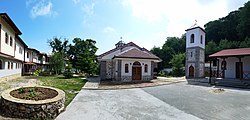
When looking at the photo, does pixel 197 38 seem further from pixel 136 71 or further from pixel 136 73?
pixel 136 73

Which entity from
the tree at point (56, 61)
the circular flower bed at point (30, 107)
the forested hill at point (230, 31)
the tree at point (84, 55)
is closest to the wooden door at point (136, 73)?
the tree at point (84, 55)

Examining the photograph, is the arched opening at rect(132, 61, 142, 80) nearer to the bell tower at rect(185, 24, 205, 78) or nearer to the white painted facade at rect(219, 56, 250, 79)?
the bell tower at rect(185, 24, 205, 78)

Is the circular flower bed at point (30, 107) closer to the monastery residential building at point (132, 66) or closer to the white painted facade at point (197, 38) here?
the monastery residential building at point (132, 66)

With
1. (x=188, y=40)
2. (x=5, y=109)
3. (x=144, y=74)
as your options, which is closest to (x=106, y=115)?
(x=5, y=109)

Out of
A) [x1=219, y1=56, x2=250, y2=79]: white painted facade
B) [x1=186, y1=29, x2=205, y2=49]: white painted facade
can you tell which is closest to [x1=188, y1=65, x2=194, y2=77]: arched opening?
[x1=186, y1=29, x2=205, y2=49]: white painted facade

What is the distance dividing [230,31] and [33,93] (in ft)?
147

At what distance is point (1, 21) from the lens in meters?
14.0

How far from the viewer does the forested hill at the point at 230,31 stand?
107 ft

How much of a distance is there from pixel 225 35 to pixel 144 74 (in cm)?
3182

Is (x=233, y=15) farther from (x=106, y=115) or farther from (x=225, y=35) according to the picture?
(x=106, y=115)

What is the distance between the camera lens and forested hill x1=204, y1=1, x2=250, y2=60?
32656 mm

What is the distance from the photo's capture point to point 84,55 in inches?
1087

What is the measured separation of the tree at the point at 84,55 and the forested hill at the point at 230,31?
2623 cm

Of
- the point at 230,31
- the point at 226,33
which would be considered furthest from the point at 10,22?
the point at 230,31
